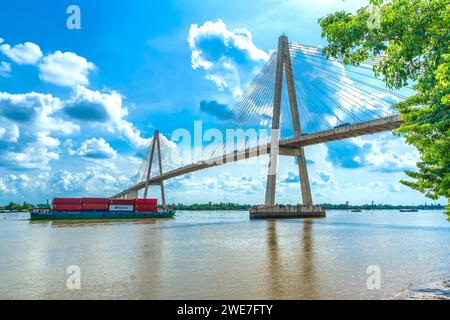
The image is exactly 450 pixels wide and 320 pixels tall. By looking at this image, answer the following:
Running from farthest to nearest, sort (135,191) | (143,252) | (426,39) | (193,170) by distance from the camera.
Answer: (135,191) → (193,170) → (143,252) → (426,39)

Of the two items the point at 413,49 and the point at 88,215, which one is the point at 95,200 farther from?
the point at 413,49

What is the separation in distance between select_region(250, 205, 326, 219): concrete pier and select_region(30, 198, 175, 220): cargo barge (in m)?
22.7

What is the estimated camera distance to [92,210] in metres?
64.1

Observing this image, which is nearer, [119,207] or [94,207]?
[94,207]

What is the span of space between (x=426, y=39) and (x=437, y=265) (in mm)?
11724

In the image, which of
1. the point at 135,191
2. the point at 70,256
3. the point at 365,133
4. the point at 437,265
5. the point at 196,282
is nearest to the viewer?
the point at 196,282

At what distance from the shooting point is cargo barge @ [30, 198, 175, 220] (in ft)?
203

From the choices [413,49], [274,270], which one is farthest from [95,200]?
[413,49]

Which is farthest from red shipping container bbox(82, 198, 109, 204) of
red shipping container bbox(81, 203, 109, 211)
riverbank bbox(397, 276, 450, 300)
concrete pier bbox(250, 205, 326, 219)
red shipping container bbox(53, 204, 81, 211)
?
riverbank bbox(397, 276, 450, 300)

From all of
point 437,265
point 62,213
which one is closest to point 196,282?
point 437,265

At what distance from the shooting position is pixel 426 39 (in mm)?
8164

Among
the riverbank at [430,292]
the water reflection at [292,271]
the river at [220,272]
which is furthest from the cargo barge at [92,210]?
the riverbank at [430,292]

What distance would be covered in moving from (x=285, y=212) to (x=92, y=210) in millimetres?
35084
